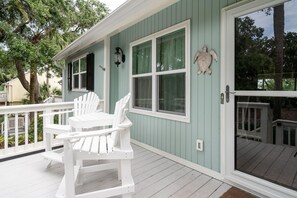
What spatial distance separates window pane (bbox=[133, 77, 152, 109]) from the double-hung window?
2.47 metres

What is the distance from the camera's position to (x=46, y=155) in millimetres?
2762

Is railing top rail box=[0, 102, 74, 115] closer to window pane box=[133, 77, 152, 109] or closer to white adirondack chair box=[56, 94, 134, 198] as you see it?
window pane box=[133, 77, 152, 109]

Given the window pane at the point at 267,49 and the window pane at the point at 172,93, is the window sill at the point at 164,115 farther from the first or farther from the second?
the window pane at the point at 267,49

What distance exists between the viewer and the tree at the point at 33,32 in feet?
24.5

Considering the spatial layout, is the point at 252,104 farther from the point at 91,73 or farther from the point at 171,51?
the point at 91,73

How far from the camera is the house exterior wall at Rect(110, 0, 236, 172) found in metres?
2.49

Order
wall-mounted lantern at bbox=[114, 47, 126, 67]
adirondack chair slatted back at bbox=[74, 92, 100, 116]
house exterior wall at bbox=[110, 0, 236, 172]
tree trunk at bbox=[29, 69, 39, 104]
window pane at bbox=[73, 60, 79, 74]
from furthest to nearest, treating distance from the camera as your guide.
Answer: tree trunk at bbox=[29, 69, 39, 104] → window pane at bbox=[73, 60, 79, 74] → wall-mounted lantern at bbox=[114, 47, 126, 67] → adirondack chair slatted back at bbox=[74, 92, 100, 116] → house exterior wall at bbox=[110, 0, 236, 172]

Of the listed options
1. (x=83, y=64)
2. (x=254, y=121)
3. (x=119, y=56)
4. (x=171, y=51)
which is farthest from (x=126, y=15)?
(x=83, y=64)

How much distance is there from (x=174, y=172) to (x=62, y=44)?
28.9ft

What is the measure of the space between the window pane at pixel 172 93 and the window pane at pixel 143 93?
0.30 m

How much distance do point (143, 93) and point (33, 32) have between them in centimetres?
738

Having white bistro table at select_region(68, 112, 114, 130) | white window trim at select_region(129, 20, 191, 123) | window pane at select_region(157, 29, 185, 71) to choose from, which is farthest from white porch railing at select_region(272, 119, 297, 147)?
white bistro table at select_region(68, 112, 114, 130)

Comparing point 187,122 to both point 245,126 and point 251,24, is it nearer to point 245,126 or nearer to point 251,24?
point 245,126

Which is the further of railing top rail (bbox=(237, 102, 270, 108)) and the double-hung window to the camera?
the double-hung window
